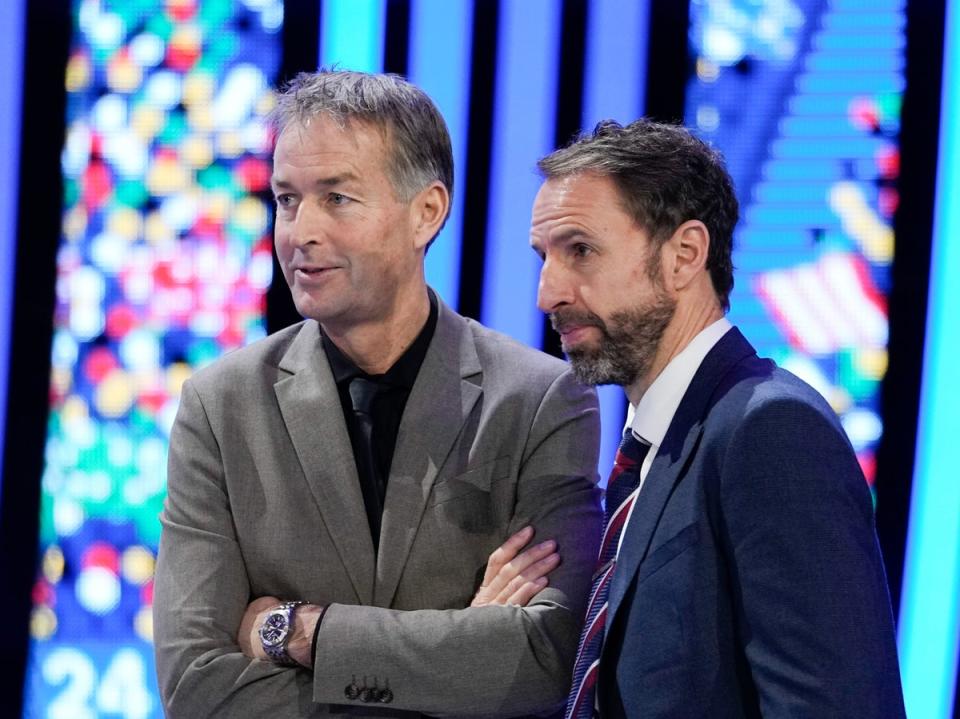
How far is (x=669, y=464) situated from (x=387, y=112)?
3.52 feet

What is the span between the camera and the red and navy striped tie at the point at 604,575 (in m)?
2.14

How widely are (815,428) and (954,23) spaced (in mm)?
2412

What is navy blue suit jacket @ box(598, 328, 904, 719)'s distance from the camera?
71.0 inches

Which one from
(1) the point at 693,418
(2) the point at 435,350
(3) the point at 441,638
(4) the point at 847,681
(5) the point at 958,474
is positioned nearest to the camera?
(4) the point at 847,681

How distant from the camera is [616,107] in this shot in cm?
382

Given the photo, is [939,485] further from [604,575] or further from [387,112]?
[387,112]

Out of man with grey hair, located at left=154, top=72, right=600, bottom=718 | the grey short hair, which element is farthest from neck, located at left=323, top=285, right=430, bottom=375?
the grey short hair

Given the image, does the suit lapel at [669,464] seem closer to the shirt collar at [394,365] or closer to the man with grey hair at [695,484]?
the man with grey hair at [695,484]

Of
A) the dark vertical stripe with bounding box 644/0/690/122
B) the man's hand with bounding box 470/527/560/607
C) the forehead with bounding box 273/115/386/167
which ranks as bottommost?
the man's hand with bounding box 470/527/560/607

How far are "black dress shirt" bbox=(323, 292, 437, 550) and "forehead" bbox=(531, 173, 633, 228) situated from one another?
54 centimetres

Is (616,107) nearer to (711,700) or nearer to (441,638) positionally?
(441,638)

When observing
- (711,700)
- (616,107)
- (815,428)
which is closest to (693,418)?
(815,428)

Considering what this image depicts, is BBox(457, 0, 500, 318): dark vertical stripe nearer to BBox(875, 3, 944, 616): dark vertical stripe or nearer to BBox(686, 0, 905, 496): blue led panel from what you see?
BBox(686, 0, 905, 496): blue led panel

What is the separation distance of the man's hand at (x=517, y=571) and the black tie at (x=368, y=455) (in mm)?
262
